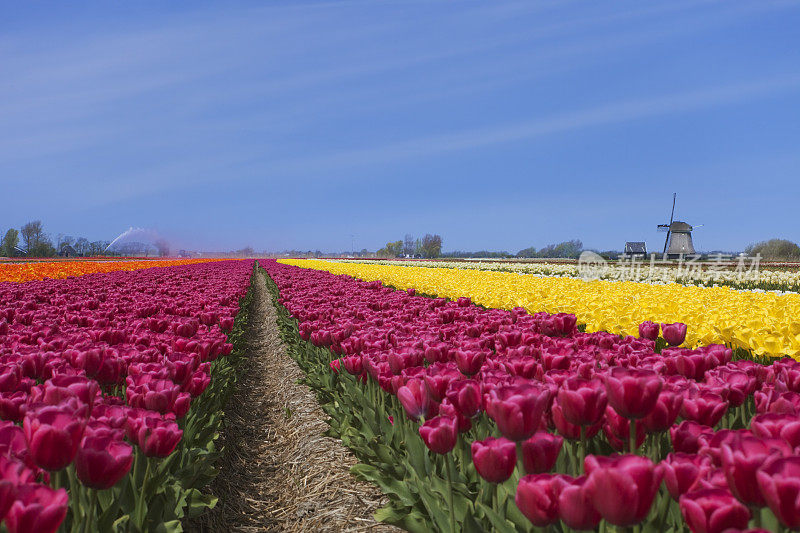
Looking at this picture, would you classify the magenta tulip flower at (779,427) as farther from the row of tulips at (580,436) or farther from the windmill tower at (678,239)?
the windmill tower at (678,239)

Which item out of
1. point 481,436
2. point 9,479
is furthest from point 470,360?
point 9,479

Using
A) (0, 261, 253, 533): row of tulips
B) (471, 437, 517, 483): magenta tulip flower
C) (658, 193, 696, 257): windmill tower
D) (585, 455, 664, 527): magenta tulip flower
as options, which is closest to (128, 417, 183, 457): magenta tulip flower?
(0, 261, 253, 533): row of tulips

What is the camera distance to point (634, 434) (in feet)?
6.13

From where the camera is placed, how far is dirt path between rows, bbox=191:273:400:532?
12.5 feet

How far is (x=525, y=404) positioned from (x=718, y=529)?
0.62 metres

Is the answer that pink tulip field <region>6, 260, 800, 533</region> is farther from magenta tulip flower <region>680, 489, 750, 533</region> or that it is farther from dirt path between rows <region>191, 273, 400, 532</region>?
dirt path between rows <region>191, 273, 400, 532</region>

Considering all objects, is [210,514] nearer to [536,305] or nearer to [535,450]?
[535,450]

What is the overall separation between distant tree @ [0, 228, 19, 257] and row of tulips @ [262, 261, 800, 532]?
109 m

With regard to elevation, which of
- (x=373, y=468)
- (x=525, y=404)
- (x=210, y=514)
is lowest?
(x=210, y=514)

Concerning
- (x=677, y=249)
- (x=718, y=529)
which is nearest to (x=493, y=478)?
(x=718, y=529)

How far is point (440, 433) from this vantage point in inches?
79.7

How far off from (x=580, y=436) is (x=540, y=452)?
0.40 m

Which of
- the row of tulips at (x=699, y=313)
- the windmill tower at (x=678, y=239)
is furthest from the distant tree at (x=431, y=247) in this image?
the row of tulips at (x=699, y=313)

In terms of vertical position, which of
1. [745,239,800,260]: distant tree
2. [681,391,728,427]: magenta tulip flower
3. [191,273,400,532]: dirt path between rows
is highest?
[745,239,800,260]: distant tree
